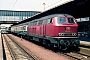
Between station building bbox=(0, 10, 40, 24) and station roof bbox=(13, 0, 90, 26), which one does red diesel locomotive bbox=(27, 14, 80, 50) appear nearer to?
station roof bbox=(13, 0, 90, 26)

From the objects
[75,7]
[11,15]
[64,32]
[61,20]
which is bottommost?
[64,32]

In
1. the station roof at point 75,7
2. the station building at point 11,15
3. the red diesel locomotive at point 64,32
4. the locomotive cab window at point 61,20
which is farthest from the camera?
the station building at point 11,15

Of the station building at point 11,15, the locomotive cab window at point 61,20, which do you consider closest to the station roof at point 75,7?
the locomotive cab window at point 61,20

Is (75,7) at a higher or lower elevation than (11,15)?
lower

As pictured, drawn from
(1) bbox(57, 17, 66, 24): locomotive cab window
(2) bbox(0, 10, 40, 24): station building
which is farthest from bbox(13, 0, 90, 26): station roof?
(2) bbox(0, 10, 40, 24): station building

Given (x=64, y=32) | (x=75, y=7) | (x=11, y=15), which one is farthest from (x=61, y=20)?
(x=11, y=15)

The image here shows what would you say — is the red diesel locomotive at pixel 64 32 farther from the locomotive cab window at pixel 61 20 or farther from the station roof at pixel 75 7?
the station roof at pixel 75 7

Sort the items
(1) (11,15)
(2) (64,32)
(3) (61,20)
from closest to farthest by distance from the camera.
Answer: (2) (64,32)
(3) (61,20)
(1) (11,15)

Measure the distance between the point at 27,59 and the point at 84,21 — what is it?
30503 millimetres

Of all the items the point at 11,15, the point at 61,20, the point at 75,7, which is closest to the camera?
the point at 61,20

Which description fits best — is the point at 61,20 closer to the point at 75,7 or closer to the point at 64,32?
the point at 64,32

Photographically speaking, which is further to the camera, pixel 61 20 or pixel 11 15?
pixel 11 15

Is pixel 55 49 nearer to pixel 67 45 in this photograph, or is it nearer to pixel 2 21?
pixel 67 45

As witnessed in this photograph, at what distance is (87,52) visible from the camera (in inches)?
611
